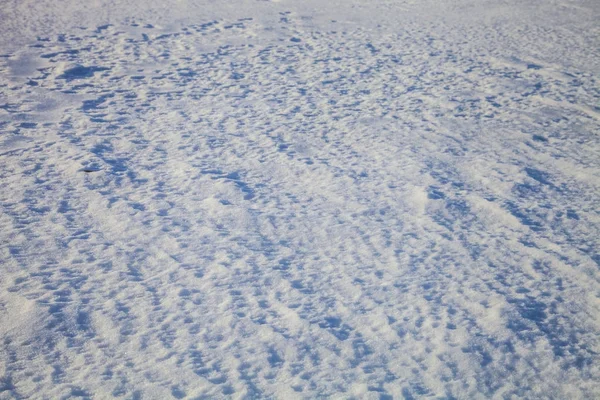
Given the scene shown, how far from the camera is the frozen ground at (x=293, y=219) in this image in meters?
1.66

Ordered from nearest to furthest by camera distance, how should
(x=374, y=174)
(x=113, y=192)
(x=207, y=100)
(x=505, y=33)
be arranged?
1. (x=113, y=192)
2. (x=374, y=174)
3. (x=207, y=100)
4. (x=505, y=33)

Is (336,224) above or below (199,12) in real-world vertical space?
below

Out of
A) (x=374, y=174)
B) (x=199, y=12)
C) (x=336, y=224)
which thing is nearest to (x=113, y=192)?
(x=336, y=224)

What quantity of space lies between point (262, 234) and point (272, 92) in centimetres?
156

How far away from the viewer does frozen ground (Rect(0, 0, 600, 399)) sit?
1659 mm

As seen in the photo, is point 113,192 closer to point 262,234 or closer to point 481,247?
point 262,234

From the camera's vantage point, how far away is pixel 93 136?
2861 mm

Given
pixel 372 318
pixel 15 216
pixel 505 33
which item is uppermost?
pixel 505 33

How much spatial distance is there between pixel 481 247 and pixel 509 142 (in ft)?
3.58

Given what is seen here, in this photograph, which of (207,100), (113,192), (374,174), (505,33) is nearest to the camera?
(113,192)

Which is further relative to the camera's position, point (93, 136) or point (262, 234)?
point (93, 136)

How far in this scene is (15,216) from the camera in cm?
220

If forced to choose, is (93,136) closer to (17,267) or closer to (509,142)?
(17,267)

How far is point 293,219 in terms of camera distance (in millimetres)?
2346
